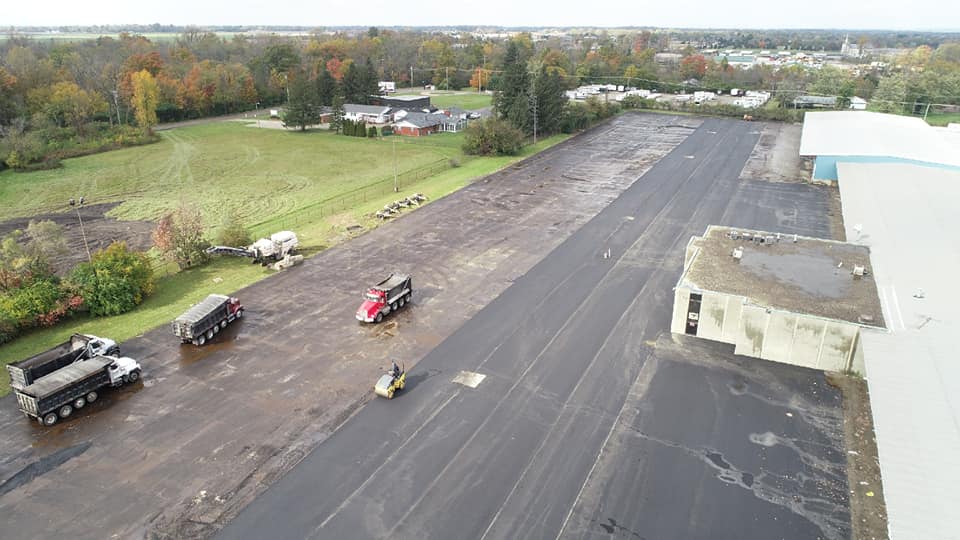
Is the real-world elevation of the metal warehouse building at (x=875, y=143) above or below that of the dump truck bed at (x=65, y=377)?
above

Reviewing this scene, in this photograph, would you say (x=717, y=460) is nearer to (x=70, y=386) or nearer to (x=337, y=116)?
(x=70, y=386)

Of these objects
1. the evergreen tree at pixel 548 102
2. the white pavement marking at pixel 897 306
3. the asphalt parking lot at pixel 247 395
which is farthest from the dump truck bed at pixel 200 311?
the evergreen tree at pixel 548 102

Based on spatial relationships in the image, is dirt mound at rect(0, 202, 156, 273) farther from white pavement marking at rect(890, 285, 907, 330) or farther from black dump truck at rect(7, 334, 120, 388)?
white pavement marking at rect(890, 285, 907, 330)

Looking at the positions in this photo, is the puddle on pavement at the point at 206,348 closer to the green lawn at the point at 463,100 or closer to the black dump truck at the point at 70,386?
the black dump truck at the point at 70,386

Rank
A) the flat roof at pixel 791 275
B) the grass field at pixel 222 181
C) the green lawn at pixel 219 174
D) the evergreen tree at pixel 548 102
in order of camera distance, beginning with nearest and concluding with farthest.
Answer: the flat roof at pixel 791 275 < the grass field at pixel 222 181 < the green lawn at pixel 219 174 < the evergreen tree at pixel 548 102

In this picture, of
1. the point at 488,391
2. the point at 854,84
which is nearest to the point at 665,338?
the point at 488,391
